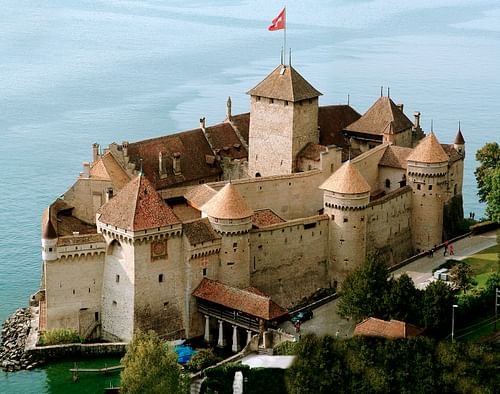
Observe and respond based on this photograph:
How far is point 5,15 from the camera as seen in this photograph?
16312 cm

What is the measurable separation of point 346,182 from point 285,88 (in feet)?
28.3

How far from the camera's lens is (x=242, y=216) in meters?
48.8

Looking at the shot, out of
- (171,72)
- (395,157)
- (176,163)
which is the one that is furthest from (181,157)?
(171,72)

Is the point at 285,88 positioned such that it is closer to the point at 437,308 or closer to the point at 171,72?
the point at 437,308

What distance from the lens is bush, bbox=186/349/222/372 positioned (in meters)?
44.4

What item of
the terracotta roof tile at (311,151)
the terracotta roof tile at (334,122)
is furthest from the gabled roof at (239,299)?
the terracotta roof tile at (334,122)

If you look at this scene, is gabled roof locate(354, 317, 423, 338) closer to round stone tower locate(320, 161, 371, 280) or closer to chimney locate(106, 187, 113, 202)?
round stone tower locate(320, 161, 371, 280)

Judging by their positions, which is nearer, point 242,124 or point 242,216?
point 242,216

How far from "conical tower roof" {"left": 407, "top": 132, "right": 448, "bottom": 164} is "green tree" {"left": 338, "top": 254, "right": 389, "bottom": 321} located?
38.5 ft

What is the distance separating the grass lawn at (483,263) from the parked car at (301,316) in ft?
30.2

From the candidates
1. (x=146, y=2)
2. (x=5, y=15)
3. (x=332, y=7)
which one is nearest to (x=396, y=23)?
(x=332, y=7)

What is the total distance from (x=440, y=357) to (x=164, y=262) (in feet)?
46.8

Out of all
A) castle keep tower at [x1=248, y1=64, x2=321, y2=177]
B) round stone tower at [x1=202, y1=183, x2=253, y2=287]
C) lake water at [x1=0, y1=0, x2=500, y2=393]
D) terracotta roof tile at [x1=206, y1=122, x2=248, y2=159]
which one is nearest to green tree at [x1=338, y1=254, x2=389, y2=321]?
round stone tower at [x1=202, y1=183, x2=253, y2=287]

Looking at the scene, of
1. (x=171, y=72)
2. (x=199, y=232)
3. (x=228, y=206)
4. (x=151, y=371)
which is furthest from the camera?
(x=171, y=72)
